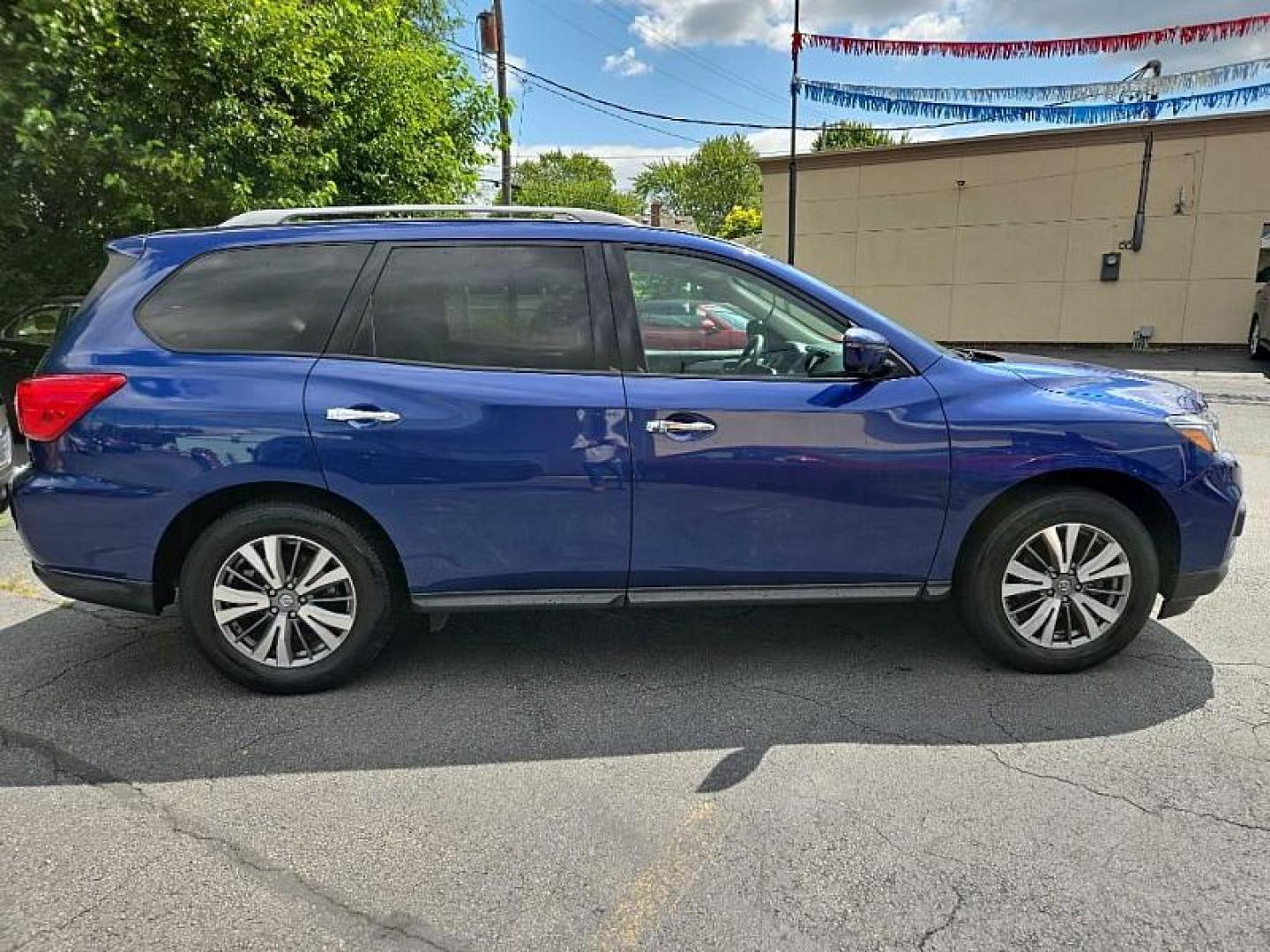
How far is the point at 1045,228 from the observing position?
20.6 meters

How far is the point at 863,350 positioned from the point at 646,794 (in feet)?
5.71

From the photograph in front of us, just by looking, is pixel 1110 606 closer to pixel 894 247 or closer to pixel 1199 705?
pixel 1199 705

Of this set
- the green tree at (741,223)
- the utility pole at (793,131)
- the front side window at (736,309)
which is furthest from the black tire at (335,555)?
the green tree at (741,223)

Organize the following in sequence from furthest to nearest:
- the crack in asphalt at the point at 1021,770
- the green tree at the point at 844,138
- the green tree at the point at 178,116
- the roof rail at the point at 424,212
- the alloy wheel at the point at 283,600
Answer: the green tree at the point at 844,138, the green tree at the point at 178,116, the roof rail at the point at 424,212, the alloy wheel at the point at 283,600, the crack in asphalt at the point at 1021,770

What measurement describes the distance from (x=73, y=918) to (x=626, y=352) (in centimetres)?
239

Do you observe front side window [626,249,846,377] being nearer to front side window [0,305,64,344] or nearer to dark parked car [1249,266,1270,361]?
front side window [0,305,64,344]

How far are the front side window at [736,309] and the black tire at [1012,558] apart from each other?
93 cm

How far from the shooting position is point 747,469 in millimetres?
3221

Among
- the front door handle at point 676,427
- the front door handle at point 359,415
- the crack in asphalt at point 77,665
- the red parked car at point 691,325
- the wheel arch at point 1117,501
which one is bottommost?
the crack in asphalt at point 77,665

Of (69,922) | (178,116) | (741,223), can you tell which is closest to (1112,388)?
(69,922)

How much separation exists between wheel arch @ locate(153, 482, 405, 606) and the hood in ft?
8.56

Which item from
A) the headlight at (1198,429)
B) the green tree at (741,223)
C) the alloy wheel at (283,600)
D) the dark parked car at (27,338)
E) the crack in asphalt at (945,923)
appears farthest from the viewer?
the green tree at (741,223)

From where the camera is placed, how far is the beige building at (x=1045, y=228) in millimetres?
18828

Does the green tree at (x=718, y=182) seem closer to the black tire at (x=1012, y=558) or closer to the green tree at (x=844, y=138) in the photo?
the green tree at (x=844, y=138)
